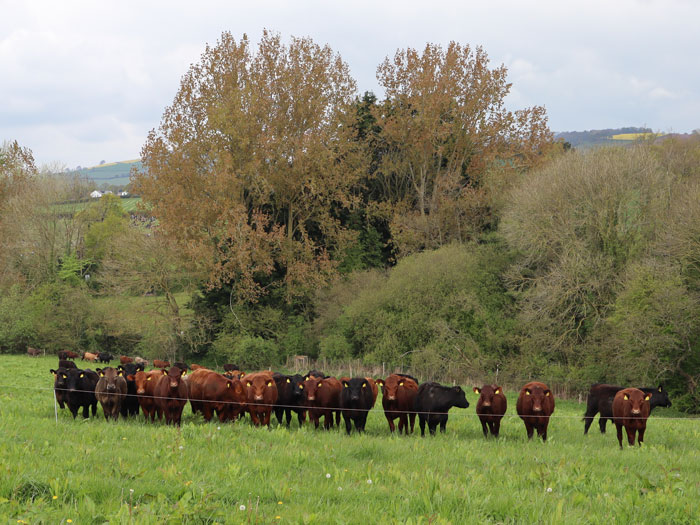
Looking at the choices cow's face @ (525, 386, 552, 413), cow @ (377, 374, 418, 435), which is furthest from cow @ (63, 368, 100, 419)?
cow's face @ (525, 386, 552, 413)

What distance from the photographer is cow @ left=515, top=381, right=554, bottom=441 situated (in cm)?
1396

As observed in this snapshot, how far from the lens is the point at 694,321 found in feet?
83.3

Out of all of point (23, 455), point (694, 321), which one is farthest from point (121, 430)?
point (694, 321)

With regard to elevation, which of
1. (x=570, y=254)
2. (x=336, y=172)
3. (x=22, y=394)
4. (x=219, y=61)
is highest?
(x=219, y=61)

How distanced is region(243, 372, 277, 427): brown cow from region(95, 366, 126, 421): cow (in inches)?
119

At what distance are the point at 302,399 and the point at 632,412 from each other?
25.4 ft

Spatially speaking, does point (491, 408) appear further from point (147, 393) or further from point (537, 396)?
point (147, 393)

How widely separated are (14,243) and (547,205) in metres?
38.9

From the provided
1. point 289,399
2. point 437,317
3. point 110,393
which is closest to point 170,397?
point 110,393

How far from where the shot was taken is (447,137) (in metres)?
41.7

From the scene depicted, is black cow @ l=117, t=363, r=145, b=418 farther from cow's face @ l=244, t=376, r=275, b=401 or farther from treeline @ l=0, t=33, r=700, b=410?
treeline @ l=0, t=33, r=700, b=410

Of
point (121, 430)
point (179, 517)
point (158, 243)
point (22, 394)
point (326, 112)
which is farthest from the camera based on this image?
point (326, 112)

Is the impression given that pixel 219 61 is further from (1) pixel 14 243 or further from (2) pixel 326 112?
(1) pixel 14 243

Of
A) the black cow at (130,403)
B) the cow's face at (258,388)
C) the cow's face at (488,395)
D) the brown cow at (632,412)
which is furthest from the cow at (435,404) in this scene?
the black cow at (130,403)
